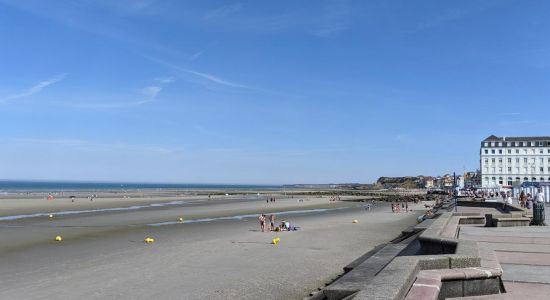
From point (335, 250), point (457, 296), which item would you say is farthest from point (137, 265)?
point (457, 296)

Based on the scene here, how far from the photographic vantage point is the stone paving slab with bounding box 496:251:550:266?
30.9ft

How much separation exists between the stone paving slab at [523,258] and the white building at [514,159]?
126 m

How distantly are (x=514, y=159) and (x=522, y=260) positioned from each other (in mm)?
132890

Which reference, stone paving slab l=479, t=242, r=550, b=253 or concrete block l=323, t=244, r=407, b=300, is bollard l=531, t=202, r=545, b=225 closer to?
stone paving slab l=479, t=242, r=550, b=253

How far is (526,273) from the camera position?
27.0 feet

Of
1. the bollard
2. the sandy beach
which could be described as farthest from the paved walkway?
the sandy beach

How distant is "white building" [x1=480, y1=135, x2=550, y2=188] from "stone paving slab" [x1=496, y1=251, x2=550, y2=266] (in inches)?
4980

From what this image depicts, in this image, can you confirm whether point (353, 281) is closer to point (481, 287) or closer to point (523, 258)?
point (481, 287)

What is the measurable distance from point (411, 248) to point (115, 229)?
2484 centimetres

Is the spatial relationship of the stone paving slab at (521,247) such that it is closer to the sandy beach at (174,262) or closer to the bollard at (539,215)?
the sandy beach at (174,262)

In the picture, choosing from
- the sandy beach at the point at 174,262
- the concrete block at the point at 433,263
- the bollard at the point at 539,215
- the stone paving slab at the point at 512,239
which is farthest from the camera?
the bollard at the point at 539,215

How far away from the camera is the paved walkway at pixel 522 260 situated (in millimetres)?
6914

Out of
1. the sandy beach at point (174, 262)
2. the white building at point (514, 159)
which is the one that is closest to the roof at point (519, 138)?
the white building at point (514, 159)

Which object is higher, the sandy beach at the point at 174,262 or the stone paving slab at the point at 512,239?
the stone paving slab at the point at 512,239
